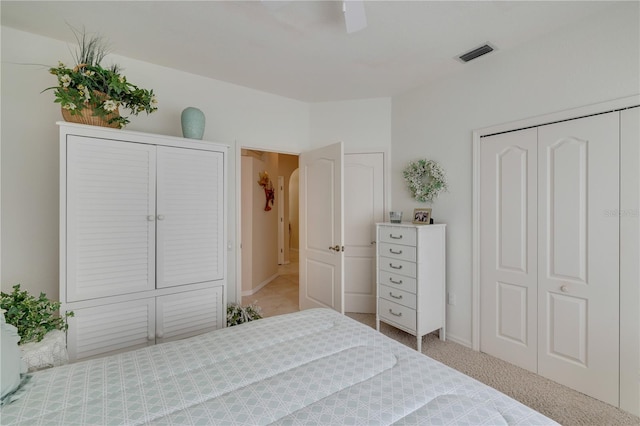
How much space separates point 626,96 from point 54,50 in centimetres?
411


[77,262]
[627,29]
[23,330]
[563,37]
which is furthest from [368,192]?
[23,330]

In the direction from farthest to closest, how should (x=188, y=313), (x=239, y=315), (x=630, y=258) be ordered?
(x=239, y=315) → (x=188, y=313) → (x=630, y=258)

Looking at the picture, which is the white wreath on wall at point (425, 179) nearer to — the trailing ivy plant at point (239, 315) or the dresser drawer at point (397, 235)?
the dresser drawer at point (397, 235)

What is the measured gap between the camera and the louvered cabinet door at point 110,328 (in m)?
1.80

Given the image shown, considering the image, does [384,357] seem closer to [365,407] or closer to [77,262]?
[365,407]

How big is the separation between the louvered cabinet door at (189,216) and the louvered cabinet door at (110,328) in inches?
9.3

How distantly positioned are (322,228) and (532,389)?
2185 millimetres

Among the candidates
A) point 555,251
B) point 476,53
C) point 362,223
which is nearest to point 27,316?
point 362,223

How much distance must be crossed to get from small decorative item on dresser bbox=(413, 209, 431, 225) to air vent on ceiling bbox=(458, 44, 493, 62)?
4.53ft

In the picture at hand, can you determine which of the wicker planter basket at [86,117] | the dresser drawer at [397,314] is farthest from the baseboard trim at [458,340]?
the wicker planter basket at [86,117]

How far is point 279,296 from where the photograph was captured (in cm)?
425

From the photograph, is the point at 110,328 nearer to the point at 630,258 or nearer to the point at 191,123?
Result: the point at 191,123

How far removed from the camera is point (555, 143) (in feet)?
6.91

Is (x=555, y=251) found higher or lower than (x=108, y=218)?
lower
